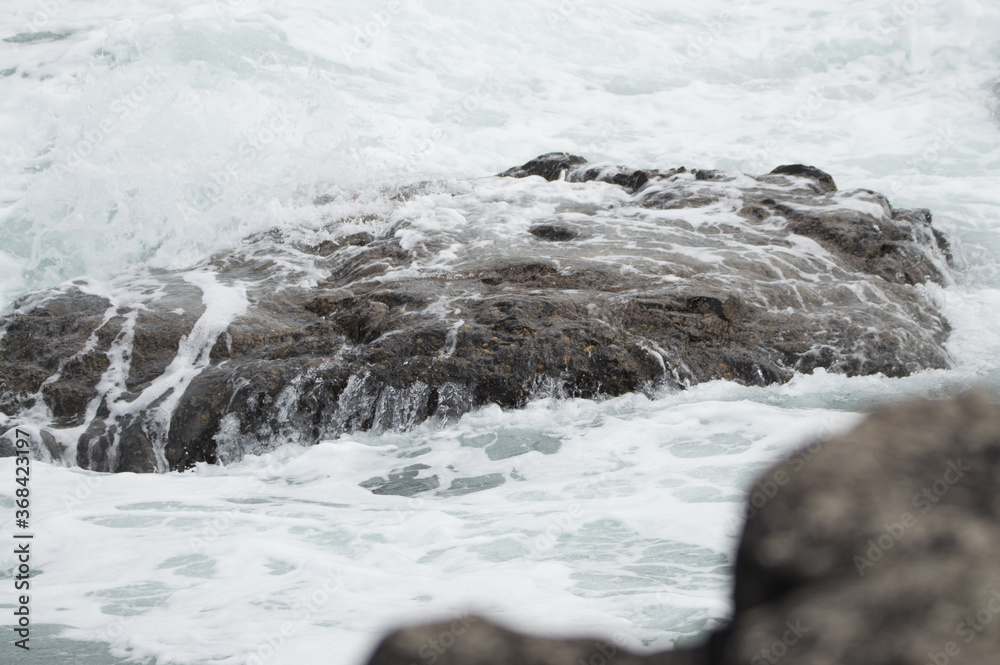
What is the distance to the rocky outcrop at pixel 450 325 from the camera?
5383 millimetres

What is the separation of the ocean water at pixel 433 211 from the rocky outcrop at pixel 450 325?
0.77ft

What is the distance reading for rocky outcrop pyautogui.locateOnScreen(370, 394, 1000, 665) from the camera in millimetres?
1019

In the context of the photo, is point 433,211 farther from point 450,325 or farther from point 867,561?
point 867,561

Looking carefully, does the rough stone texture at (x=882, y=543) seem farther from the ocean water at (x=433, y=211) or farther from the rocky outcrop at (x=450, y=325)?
the rocky outcrop at (x=450, y=325)

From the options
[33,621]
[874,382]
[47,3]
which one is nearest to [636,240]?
[874,382]

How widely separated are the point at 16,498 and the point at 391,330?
8.32 ft

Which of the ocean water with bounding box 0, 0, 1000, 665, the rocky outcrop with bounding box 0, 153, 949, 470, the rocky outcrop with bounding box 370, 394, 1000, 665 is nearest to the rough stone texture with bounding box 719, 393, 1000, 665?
the rocky outcrop with bounding box 370, 394, 1000, 665

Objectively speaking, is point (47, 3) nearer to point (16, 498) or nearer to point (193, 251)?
point (193, 251)

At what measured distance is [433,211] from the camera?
28.1 ft

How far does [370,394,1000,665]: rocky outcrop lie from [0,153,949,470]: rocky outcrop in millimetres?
4100

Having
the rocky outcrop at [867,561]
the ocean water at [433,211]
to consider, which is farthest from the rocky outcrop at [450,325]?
the rocky outcrop at [867,561]

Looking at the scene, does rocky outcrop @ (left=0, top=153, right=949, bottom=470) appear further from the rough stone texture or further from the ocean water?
the rough stone texture

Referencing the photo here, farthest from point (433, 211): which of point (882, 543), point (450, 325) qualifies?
point (882, 543)

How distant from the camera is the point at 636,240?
24.9ft
